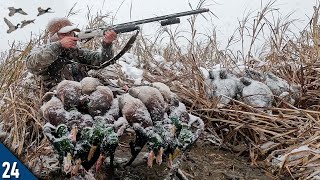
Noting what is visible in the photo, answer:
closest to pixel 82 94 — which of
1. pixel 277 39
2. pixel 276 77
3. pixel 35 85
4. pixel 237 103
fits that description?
pixel 35 85

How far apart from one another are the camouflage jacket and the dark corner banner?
983mm

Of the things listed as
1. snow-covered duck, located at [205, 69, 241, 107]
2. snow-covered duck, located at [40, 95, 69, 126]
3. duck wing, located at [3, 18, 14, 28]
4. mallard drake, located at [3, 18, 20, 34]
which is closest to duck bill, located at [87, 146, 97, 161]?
snow-covered duck, located at [40, 95, 69, 126]

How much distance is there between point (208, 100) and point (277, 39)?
1350mm

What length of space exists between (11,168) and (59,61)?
1.24 metres

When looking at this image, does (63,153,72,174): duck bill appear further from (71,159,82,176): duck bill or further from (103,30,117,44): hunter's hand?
(103,30,117,44): hunter's hand

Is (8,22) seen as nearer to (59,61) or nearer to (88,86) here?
(59,61)

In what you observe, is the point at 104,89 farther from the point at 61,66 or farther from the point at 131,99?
the point at 61,66

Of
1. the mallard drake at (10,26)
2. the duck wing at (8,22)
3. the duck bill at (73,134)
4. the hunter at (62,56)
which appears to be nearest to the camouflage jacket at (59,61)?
the hunter at (62,56)

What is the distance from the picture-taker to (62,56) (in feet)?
10.3

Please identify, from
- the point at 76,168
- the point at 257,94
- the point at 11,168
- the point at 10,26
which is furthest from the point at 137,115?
the point at 10,26

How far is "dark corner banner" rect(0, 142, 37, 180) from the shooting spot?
1962mm

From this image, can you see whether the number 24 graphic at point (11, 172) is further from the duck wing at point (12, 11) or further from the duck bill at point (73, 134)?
the duck wing at point (12, 11)

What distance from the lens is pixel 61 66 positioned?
3.14 m

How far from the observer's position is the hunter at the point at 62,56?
2.99 meters
